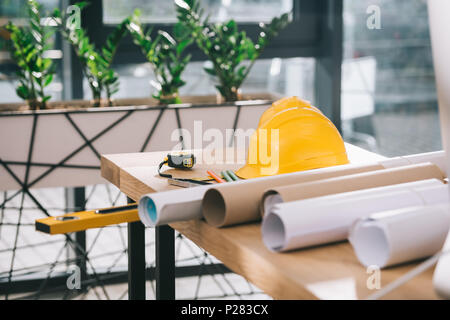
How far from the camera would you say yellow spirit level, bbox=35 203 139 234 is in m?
0.84

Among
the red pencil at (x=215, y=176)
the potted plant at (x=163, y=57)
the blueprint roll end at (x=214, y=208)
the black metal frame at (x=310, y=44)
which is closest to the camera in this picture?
the blueprint roll end at (x=214, y=208)

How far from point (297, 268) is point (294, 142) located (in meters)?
0.38

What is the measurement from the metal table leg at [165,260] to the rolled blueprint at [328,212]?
0.54 meters

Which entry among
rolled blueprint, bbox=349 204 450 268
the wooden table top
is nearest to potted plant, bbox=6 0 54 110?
the wooden table top

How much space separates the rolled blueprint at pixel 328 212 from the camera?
2.31 feet

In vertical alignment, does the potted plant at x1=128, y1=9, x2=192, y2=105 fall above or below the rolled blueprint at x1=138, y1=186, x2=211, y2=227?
above

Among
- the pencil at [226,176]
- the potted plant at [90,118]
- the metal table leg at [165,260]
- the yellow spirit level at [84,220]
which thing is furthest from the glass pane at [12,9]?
the yellow spirit level at [84,220]

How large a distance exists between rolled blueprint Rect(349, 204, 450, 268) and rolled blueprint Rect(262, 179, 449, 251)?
0.03 meters

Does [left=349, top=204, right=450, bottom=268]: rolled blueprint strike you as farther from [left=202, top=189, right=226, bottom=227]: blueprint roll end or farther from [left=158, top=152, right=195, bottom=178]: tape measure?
[left=158, top=152, right=195, bottom=178]: tape measure

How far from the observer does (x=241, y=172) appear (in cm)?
114

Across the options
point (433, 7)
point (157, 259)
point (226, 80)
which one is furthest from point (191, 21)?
point (433, 7)

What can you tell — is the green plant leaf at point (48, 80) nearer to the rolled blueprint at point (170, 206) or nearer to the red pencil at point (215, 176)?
the red pencil at point (215, 176)

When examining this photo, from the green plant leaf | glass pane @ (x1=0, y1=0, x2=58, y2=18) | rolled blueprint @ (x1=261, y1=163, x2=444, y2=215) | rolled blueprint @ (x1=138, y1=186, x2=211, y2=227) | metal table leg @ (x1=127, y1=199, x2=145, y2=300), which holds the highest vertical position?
glass pane @ (x1=0, y1=0, x2=58, y2=18)
